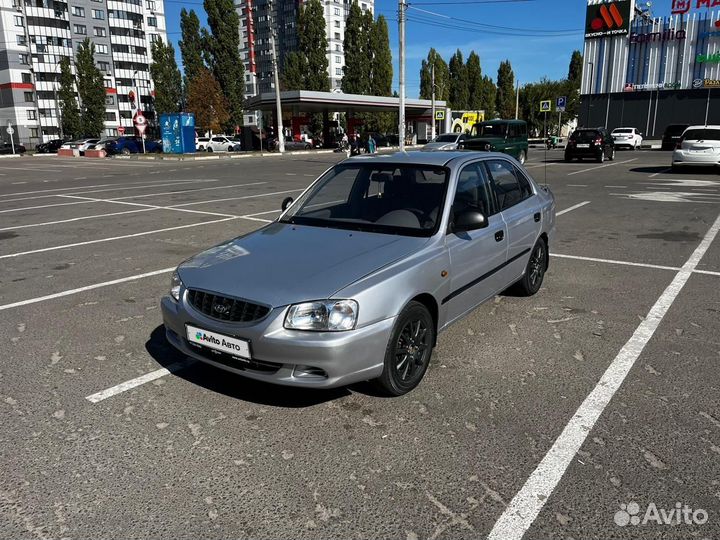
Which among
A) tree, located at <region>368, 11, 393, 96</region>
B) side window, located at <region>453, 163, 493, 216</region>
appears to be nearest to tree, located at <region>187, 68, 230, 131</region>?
tree, located at <region>368, 11, 393, 96</region>

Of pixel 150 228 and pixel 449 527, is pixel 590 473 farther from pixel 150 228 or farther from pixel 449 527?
pixel 150 228

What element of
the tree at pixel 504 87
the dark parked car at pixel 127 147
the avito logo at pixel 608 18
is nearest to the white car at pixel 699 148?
the dark parked car at pixel 127 147

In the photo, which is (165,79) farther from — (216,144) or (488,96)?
(488,96)

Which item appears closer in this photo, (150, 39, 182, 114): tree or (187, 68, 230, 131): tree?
(187, 68, 230, 131): tree

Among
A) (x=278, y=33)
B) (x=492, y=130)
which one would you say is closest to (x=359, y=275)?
(x=492, y=130)

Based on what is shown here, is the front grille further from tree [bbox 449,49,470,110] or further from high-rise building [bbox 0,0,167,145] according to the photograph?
tree [bbox 449,49,470,110]

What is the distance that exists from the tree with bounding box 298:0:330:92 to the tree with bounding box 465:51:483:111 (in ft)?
92.2

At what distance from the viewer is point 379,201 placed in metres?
4.44

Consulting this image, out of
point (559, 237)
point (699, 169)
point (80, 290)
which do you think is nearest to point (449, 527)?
point (80, 290)

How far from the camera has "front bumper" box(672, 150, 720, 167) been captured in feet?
59.4

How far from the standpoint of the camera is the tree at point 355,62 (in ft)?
226

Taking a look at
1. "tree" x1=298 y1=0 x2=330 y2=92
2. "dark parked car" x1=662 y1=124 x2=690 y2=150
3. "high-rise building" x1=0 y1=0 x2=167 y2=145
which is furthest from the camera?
"high-rise building" x1=0 y1=0 x2=167 y2=145

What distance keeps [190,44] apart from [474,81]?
42.9m

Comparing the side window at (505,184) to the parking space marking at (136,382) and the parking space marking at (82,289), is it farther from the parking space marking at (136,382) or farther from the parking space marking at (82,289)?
the parking space marking at (82,289)
